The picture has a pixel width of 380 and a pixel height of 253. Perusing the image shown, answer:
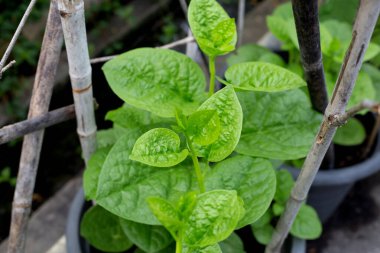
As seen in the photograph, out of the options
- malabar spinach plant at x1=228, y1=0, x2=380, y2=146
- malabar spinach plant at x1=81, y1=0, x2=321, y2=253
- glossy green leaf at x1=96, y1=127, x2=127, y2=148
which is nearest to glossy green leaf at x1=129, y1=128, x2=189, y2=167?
malabar spinach plant at x1=81, y1=0, x2=321, y2=253

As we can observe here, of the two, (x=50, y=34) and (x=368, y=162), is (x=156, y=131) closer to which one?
(x=50, y=34)

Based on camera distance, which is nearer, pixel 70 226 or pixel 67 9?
pixel 67 9

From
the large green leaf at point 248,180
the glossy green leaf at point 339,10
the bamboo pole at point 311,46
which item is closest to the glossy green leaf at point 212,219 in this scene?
the large green leaf at point 248,180

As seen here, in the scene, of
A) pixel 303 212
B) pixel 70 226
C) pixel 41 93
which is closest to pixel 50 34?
pixel 41 93

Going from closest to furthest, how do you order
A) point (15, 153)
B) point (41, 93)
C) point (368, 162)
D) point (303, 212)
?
point (41, 93) < point (303, 212) < point (368, 162) < point (15, 153)

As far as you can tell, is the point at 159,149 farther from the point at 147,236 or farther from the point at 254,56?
the point at 254,56

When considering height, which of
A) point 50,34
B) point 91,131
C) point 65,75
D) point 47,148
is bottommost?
point 47,148

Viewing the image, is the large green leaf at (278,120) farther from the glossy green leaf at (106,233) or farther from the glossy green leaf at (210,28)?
the glossy green leaf at (106,233)

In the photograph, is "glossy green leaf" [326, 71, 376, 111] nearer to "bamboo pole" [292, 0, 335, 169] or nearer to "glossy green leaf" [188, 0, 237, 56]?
"bamboo pole" [292, 0, 335, 169]
